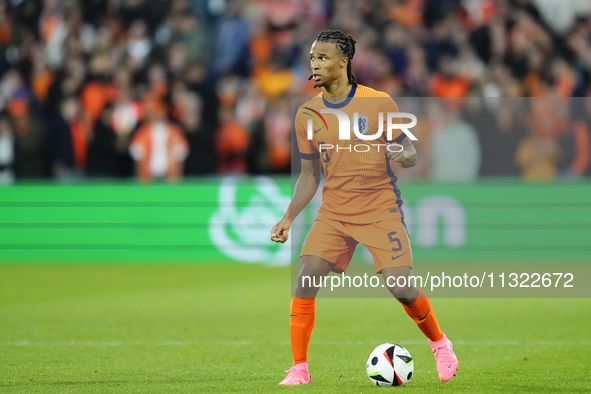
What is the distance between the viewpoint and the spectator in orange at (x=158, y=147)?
42.4 ft

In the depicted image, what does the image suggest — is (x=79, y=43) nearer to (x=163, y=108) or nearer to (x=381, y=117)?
(x=163, y=108)

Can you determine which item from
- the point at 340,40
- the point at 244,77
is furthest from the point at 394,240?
the point at 244,77

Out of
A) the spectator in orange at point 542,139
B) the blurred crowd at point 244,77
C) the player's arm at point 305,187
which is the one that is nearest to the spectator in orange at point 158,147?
the blurred crowd at point 244,77

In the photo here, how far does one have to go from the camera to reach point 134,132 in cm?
1299

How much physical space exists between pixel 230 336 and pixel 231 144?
593 centimetres

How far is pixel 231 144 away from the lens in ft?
43.9

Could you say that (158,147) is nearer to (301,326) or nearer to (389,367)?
(301,326)

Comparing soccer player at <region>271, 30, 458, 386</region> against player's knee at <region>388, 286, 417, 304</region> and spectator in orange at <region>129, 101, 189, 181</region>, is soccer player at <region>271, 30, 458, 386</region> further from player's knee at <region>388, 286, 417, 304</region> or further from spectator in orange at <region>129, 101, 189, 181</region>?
spectator in orange at <region>129, 101, 189, 181</region>

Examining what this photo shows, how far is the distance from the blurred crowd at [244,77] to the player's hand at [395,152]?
651cm

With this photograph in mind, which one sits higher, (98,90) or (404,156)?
(404,156)

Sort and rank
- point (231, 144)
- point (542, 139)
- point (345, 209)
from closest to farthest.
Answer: point (345, 209), point (542, 139), point (231, 144)

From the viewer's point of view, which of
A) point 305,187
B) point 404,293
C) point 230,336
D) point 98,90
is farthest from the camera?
point 98,90

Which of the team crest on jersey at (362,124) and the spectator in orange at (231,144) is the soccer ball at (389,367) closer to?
the team crest on jersey at (362,124)

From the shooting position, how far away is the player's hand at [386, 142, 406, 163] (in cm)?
520
